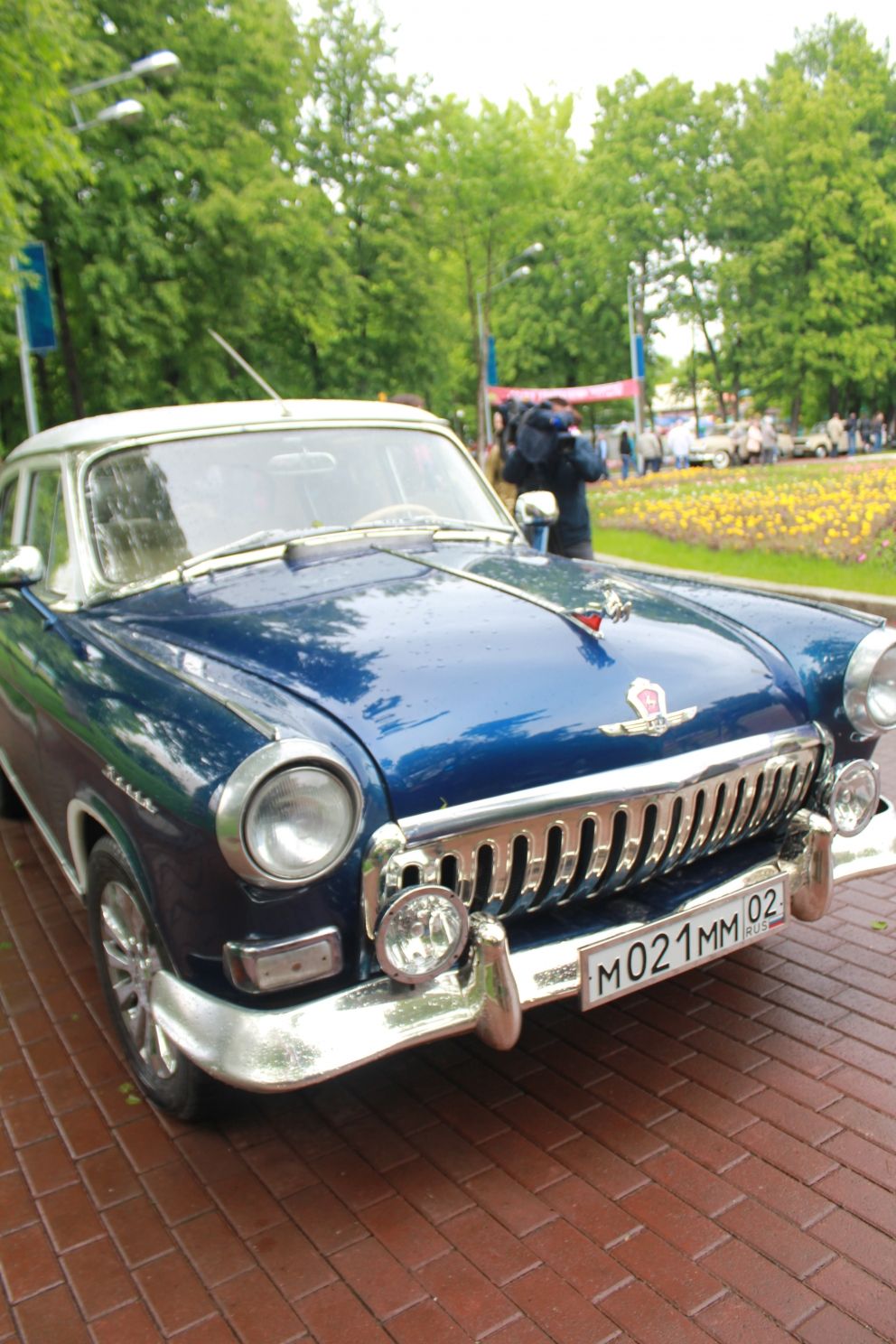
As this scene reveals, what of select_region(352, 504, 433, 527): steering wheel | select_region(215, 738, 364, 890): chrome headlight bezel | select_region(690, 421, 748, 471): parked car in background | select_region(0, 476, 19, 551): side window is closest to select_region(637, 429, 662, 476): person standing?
select_region(690, 421, 748, 471): parked car in background

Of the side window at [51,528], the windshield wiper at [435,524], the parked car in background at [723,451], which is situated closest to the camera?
the side window at [51,528]

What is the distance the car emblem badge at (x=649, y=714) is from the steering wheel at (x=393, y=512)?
1465 millimetres

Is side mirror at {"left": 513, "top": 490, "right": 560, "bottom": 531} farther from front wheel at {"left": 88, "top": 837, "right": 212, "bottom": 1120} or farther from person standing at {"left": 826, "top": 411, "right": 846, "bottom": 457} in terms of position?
person standing at {"left": 826, "top": 411, "right": 846, "bottom": 457}

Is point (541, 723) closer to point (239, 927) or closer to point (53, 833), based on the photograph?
point (239, 927)

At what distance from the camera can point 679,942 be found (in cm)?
285

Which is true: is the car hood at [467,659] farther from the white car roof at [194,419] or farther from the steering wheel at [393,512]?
the white car roof at [194,419]

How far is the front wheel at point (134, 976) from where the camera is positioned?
2.83m

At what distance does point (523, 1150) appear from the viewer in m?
2.83

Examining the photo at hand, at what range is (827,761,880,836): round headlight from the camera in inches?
128

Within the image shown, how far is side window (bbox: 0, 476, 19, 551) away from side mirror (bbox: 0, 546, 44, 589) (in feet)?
3.21

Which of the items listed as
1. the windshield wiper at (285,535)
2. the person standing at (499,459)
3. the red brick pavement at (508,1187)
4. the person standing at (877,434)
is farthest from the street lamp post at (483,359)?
the red brick pavement at (508,1187)

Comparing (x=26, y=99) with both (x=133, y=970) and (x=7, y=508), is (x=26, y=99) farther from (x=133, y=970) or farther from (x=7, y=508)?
(x=133, y=970)

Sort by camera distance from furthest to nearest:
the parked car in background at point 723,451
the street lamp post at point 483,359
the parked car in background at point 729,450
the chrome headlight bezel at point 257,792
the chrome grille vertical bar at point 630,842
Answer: the street lamp post at point 483,359, the parked car in background at point 723,451, the parked car in background at point 729,450, the chrome grille vertical bar at point 630,842, the chrome headlight bezel at point 257,792

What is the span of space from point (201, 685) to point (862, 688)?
185cm
